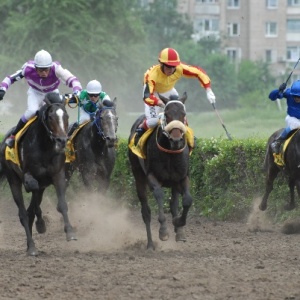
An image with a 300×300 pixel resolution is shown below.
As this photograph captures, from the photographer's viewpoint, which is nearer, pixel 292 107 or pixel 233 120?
pixel 292 107

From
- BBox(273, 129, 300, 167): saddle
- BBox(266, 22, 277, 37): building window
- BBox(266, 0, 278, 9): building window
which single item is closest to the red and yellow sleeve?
BBox(273, 129, 300, 167): saddle

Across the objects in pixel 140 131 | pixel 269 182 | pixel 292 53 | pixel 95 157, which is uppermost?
pixel 292 53

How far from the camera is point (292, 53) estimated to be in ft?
268

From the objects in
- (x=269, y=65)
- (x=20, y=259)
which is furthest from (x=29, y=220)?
(x=269, y=65)

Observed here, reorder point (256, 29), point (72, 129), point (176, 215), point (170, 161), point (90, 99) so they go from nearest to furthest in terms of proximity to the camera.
A: point (170, 161)
point (176, 215)
point (90, 99)
point (72, 129)
point (256, 29)

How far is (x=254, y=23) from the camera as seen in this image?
79.6 metres

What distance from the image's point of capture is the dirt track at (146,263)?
27.8 ft

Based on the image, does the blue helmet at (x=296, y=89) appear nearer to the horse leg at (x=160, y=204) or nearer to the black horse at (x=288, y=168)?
the black horse at (x=288, y=168)

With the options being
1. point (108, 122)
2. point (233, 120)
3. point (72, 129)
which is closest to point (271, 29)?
point (233, 120)

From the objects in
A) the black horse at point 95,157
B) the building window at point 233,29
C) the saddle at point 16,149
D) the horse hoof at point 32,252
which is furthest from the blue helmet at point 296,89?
the building window at point 233,29

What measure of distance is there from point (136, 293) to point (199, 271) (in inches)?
45.7

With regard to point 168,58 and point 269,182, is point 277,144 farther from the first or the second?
point 168,58

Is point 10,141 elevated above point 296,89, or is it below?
below

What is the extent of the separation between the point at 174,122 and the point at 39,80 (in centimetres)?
199
